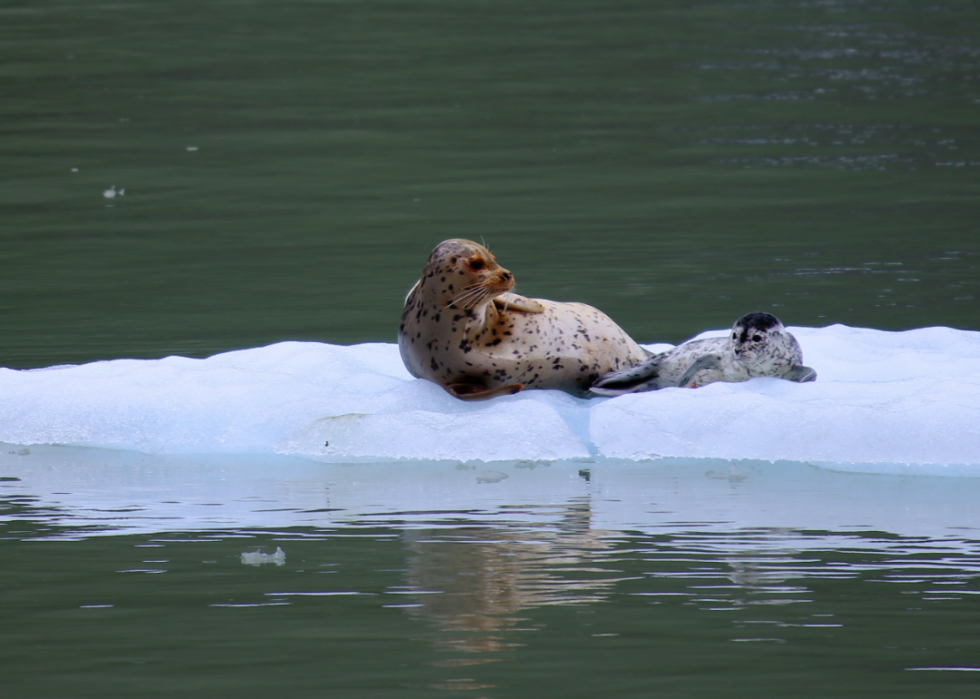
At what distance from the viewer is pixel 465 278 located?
8031mm

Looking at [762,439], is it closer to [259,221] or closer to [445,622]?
[445,622]

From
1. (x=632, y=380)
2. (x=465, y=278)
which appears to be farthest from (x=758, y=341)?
(x=465, y=278)

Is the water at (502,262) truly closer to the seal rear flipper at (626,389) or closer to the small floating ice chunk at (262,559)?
the small floating ice chunk at (262,559)

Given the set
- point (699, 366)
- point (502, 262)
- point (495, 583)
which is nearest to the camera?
point (495, 583)

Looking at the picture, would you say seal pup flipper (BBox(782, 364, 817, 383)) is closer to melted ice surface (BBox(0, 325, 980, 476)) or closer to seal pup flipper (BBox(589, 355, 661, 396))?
melted ice surface (BBox(0, 325, 980, 476))

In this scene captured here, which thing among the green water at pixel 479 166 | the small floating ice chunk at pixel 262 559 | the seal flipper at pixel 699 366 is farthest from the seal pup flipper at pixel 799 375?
the small floating ice chunk at pixel 262 559

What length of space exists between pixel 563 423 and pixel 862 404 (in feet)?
4.35

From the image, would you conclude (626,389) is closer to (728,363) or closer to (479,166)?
(728,363)

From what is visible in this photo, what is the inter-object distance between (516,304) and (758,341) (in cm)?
118

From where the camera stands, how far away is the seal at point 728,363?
323 inches

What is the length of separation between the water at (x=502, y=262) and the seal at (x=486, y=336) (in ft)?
2.54

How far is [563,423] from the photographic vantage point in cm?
771

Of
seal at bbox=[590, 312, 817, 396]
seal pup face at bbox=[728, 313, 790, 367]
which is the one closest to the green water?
seal at bbox=[590, 312, 817, 396]

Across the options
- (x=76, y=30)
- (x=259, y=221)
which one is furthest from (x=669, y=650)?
(x=76, y=30)
